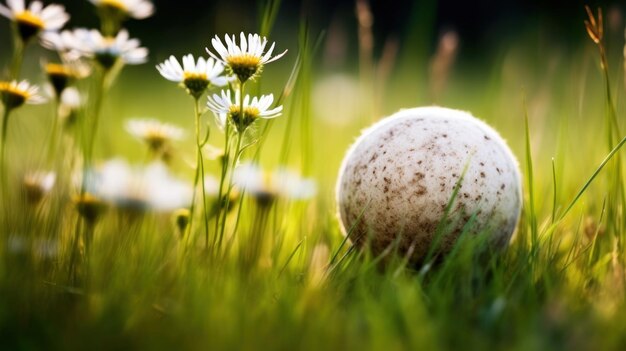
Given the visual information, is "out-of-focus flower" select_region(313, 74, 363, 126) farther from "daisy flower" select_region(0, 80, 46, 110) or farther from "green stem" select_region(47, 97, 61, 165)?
"daisy flower" select_region(0, 80, 46, 110)

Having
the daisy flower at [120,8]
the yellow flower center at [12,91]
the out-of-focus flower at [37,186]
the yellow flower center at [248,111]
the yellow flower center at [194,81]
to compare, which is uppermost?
the daisy flower at [120,8]

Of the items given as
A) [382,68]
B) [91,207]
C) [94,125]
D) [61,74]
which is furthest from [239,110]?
[382,68]

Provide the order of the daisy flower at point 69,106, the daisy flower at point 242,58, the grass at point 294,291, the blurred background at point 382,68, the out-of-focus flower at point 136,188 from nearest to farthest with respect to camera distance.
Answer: the grass at point 294,291, the daisy flower at point 242,58, the out-of-focus flower at point 136,188, the daisy flower at point 69,106, the blurred background at point 382,68

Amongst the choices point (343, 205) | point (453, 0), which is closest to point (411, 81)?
point (343, 205)

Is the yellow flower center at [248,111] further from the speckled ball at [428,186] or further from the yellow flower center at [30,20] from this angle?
the yellow flower center at [30,20]

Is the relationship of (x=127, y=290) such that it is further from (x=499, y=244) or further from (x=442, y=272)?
(x=499, y=244)

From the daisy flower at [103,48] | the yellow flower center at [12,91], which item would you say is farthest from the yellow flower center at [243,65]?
the yellow flower center at [12,91]
